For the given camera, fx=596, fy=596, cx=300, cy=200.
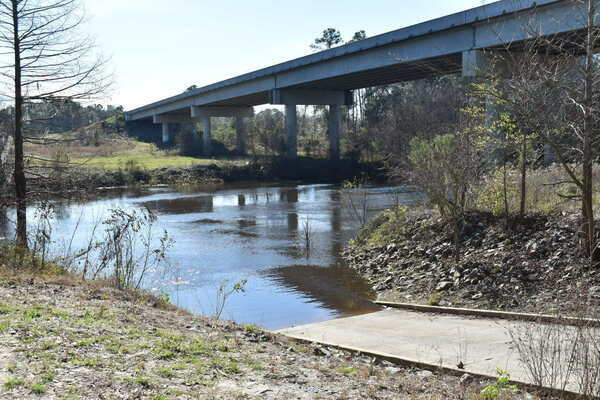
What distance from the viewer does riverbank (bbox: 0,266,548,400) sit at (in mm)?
5703

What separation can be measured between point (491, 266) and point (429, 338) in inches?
169

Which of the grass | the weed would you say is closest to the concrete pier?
the grass

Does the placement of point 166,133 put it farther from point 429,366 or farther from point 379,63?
point 429,366

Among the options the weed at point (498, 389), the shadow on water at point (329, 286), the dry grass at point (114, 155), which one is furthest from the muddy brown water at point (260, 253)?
the dry grass at point (114, 155)

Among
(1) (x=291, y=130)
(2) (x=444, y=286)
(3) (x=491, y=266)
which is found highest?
(1) (x=291, y=130)

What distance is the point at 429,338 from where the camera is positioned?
8.93 metres

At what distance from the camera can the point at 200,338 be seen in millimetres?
8062

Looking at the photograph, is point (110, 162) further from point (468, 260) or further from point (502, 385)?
point (502, 385)

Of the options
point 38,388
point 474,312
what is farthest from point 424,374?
point 38,388

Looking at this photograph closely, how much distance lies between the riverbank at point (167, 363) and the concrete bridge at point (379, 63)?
6.79m

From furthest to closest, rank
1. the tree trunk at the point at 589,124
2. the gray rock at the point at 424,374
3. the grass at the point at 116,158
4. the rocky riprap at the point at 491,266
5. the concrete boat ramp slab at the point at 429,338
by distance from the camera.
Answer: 1. the grass at the point at 116,158
2. the rocky riprap at the point at 491,266
3. the tree trunk at the point at 589,124
4. the concrete boat ramp slab at the point at 429,338
5. the gray rock at the point at 424,374

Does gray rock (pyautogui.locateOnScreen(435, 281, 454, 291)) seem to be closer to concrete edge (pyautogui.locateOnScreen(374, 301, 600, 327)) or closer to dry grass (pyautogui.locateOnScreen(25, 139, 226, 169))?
concrete edge (pyautogui.locateOnScreen(374, 301, 600, 327))

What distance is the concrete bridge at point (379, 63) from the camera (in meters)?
25.0

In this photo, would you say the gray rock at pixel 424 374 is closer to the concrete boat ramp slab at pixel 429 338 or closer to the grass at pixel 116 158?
the concrete boat ramp slab at pixel 429 338
